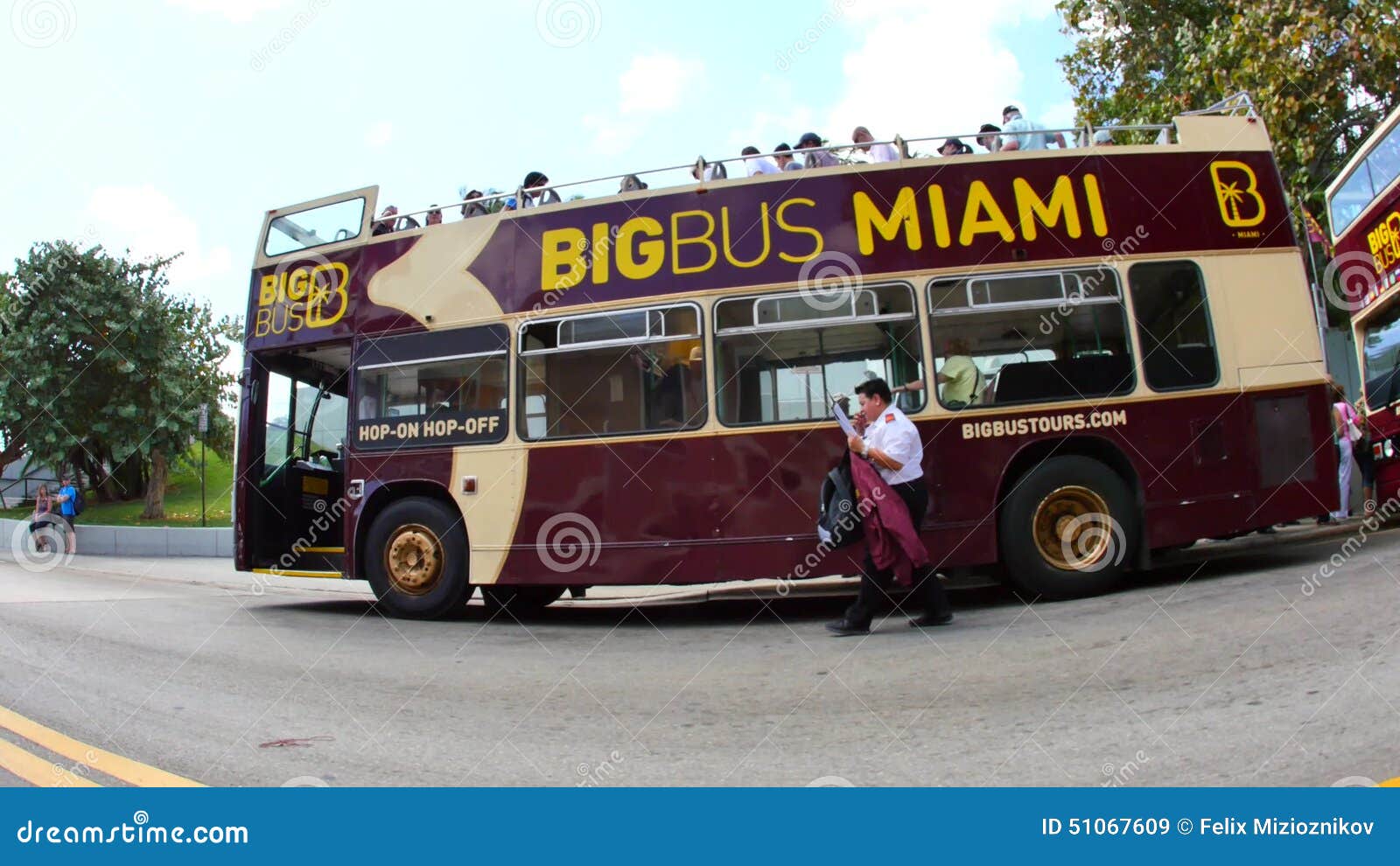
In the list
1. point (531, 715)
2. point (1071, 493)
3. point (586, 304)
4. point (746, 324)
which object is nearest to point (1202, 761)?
point (531, 715)

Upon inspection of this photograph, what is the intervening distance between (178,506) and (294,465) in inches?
1014

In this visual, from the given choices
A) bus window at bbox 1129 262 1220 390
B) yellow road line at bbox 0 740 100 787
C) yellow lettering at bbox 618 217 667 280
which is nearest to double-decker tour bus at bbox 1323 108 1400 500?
bus window at bbox 1129 262 1220 390

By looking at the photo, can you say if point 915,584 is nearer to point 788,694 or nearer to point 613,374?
point 788,694

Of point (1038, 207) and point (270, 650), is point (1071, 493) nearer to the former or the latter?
point (1038, 207)

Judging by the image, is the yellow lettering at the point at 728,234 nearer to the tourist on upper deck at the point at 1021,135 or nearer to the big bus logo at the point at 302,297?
the tourist on upper deck at the point at 1021,135

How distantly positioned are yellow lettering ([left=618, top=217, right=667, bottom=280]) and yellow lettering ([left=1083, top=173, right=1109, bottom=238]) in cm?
327

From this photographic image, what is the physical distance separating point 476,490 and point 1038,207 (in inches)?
197

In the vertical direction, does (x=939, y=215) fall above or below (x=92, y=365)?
below

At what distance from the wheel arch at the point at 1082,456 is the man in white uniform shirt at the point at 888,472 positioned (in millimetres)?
894

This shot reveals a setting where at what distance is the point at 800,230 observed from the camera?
7.21m

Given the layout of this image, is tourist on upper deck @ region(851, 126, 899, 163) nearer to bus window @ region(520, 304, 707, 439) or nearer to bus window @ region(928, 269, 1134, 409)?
bus window @ region(928, 269, 1134, 409)

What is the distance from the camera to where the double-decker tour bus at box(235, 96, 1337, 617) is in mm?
6801

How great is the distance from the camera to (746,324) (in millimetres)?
7188

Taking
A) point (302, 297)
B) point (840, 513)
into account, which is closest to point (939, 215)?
point (840, 513)
